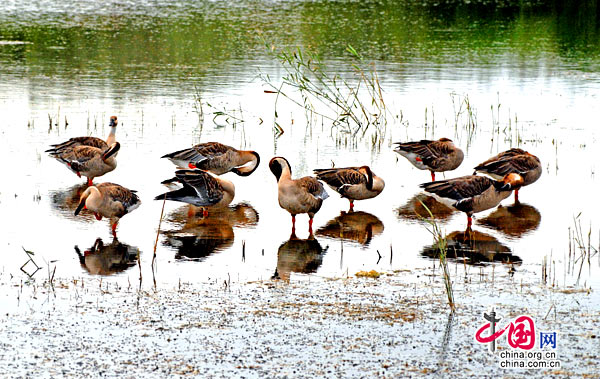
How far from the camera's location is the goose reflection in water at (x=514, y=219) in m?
13.0

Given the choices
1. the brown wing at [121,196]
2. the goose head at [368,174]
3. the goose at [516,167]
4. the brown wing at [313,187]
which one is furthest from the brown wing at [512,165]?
the brown wing at [121,196]

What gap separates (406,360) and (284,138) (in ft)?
40.9

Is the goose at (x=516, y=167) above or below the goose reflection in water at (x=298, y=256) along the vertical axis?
above

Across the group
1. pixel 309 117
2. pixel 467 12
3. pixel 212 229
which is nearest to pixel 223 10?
pixel 467 12

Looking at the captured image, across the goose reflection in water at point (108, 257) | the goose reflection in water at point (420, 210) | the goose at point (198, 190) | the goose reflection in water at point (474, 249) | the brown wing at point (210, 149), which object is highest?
the brown wing at point (210, 149)

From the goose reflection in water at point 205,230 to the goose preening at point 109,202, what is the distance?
2.18 feet

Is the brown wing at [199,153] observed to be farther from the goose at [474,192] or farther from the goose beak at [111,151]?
the goose at [474,192]

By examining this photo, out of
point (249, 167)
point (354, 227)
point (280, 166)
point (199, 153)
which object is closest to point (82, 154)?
point (199, 153)

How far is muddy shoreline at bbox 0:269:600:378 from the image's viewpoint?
777 centimetres

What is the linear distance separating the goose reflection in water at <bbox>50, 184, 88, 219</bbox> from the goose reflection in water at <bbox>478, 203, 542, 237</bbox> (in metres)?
6.05

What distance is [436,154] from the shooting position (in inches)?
→ 628

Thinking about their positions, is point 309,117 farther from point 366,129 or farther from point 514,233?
point 514,233

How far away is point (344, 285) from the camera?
33.3ft

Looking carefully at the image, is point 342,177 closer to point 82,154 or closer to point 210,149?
point 210,149
